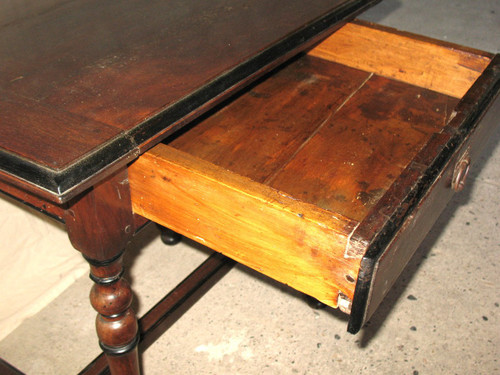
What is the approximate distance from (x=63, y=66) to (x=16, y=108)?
0.13 meters

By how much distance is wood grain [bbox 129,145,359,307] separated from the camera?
2.18 ft

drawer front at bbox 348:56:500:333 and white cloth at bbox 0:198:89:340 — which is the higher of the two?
drawer front at bbox 348:56:500:333

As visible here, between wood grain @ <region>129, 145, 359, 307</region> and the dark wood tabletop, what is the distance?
7cm

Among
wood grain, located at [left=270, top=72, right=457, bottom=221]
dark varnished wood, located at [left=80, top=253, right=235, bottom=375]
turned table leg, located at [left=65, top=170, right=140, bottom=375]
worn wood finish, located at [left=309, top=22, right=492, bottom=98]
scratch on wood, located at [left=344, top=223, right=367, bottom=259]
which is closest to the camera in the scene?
scratch on wood, located at [left=344, top=223, right=367, bottom=259]

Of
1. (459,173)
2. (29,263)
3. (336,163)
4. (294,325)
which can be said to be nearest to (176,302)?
(294,325)

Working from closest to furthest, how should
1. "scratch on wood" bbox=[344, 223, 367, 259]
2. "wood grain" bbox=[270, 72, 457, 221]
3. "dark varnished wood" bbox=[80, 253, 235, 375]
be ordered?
1. "scratch on wood" bbox=[344, 223, 367, 259]
2. "wood grain" bbox=[270, 72, 457, 221]
3. "dark varnished wood" bbox=[80, 253, 235, 375]

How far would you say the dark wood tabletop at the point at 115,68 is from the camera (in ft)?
2.15

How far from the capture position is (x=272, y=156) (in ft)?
3.22

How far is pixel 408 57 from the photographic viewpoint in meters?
1.17

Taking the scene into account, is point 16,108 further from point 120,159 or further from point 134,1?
point 134,1

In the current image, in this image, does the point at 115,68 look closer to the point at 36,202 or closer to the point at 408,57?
the point at 36,202

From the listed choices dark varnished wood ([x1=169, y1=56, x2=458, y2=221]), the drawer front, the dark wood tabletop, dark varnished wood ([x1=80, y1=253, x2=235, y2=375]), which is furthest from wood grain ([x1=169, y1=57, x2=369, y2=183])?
dark varnished wood ([x1=80, y1=253, x2=235, y2=375])

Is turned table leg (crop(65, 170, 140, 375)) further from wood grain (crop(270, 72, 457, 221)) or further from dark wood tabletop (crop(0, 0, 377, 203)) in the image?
wood grain (crop(270, 72, 457, 221))

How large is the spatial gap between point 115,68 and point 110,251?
26cm
